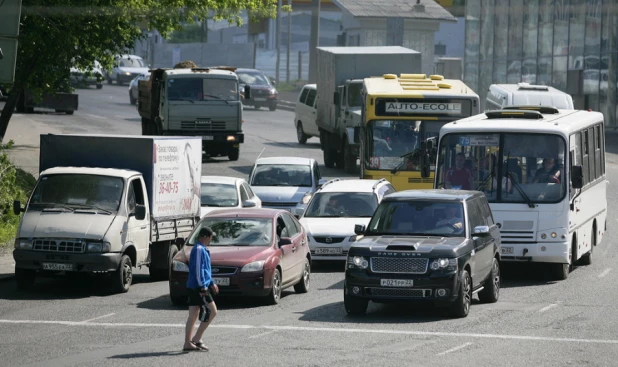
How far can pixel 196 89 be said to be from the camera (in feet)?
133

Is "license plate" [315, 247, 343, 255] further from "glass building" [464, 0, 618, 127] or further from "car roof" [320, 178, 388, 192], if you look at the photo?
"glass building" [464, 0, 618, 127]

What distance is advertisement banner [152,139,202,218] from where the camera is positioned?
21109 millimetres

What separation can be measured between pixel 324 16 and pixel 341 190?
90539 mm

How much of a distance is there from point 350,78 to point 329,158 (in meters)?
3.76

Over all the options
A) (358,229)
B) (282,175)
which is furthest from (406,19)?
(358,229)

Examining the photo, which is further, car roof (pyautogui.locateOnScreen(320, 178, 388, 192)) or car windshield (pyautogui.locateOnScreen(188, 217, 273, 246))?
car roof (pyautogui.locateOnScreen(320, 178, 388, 192))

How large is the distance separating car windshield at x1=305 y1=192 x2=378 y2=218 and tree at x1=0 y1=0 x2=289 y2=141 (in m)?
8.86

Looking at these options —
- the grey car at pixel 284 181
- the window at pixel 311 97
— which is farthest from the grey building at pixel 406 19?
the grey car at pixel 284 181

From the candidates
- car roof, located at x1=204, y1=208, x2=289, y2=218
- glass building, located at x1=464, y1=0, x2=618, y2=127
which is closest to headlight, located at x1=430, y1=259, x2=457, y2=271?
car roof, located at x1=204, y1=208, x2=289, y2=218

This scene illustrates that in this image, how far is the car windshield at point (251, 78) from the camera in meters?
62.9

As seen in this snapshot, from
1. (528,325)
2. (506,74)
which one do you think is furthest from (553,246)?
(506,74)

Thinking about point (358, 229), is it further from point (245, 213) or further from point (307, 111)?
point (307, 111)

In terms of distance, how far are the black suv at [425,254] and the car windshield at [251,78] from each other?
147ft

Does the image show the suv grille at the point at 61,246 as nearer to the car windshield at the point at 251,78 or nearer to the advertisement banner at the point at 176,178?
the advertisement banner at the point at 176,178
